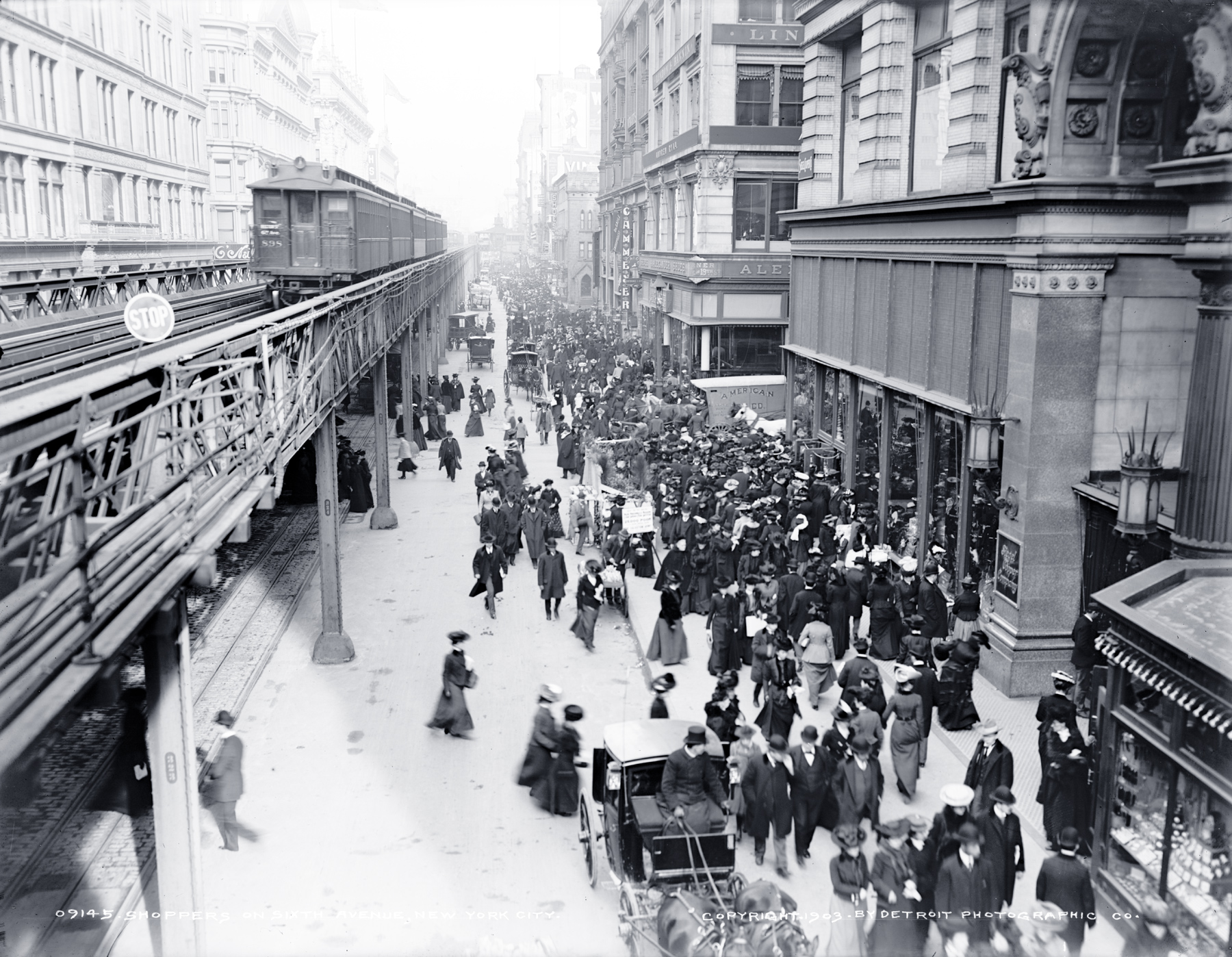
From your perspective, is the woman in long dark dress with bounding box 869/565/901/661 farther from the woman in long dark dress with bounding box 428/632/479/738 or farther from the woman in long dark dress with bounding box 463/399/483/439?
the woman in long dark dress with bounding box 463/399/483/439

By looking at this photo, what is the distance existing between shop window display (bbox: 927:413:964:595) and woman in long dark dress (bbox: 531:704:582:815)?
7.92 m

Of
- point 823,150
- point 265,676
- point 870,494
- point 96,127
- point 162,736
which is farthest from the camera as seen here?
point 96,127

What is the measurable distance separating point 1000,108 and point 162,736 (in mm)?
14626

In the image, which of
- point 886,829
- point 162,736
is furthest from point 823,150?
point 162,736

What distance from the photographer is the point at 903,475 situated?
2139 centimetres

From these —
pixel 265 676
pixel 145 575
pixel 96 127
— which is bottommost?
pixel 265 676

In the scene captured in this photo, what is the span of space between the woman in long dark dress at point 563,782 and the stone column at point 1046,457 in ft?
22.2

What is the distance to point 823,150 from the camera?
26.4m

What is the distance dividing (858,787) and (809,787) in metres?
0.53

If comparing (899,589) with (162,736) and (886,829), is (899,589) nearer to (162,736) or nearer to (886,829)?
(886,829)

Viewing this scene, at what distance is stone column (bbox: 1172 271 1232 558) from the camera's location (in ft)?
39.7

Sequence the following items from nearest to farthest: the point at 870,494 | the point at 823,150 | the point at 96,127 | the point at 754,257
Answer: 1. the point at 870,494
2. the point at 823,150
3. the point at 754,257
4. the point at 96,127

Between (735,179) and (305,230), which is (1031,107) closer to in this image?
(305,230)

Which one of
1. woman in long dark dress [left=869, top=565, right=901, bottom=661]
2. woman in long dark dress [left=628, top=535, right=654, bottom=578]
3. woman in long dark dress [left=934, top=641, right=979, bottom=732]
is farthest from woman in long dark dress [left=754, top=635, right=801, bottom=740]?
woman in long dark dress [left=628, top=535, right=654, bottom=578]
